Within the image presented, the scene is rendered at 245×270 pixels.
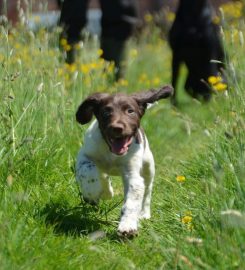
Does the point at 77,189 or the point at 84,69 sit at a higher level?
the point at 77,189

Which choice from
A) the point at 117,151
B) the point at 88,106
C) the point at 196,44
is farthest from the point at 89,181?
the point at 196,44

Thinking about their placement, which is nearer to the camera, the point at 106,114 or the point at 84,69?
the point at 106,114

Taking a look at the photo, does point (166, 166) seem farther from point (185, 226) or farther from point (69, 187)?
point (185, 226)

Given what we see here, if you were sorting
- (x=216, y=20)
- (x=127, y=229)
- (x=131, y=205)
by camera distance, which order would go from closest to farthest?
(x=127, y=229), (x=131, y=205), (x=216, y=20)

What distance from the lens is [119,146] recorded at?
427 cm

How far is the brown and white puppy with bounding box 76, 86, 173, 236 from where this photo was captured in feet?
13.9

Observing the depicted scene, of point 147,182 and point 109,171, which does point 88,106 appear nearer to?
point 109,171

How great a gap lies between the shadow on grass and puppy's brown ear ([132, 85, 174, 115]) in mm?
659

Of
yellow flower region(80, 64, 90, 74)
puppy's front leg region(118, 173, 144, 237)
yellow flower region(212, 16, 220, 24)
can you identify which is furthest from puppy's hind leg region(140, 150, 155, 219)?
yellow flower region(212, 16, 220, 24)

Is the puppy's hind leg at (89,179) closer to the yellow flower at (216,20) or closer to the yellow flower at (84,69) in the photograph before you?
the yellow flower at (84,69)

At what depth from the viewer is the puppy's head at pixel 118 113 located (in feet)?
13.9

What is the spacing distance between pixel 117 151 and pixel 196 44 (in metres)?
4.68

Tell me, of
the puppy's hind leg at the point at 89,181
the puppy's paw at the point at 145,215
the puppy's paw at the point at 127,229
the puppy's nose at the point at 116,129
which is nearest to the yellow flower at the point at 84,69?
the puppy's paw at the point at 145,215

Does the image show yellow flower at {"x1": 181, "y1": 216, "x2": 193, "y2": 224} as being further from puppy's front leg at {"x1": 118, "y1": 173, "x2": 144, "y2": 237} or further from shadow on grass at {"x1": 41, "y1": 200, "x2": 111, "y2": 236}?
shadow on grass at {"x1": 41, "y1": 200, "x2": 111, "y2": 236}
